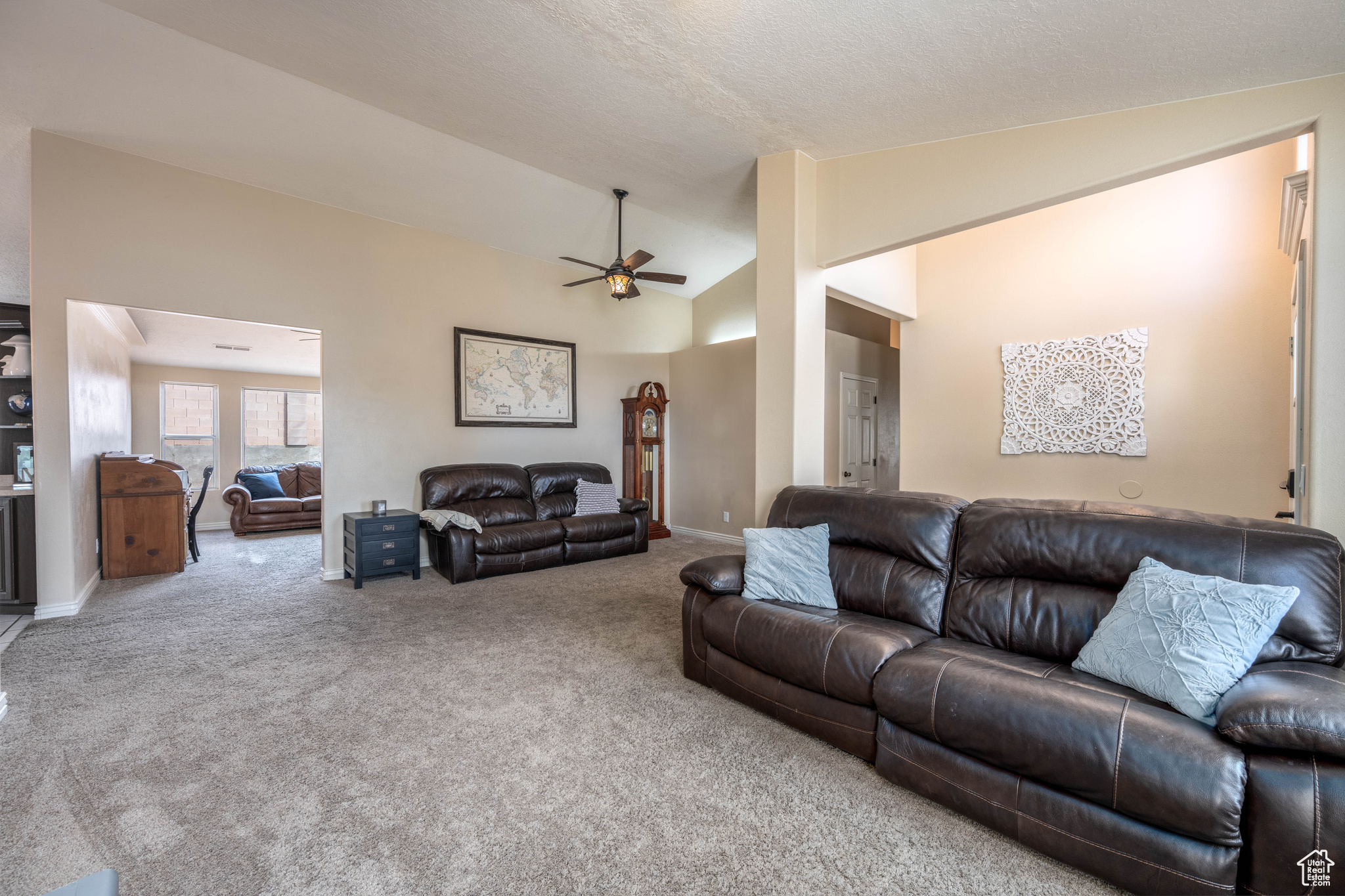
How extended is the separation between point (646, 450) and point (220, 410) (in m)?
6.14

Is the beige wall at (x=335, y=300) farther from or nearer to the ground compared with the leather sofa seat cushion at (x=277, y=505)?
farther from the ground

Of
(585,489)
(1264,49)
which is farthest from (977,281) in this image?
(585,489)

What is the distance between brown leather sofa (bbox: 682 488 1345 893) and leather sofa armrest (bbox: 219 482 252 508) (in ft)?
22.8

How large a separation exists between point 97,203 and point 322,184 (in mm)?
1388

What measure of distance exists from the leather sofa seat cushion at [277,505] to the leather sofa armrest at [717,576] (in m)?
6.76

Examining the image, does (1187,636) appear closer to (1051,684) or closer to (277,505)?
(1051,684)

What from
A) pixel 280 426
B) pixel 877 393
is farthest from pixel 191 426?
pixel 877 393

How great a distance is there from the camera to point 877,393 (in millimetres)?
6344

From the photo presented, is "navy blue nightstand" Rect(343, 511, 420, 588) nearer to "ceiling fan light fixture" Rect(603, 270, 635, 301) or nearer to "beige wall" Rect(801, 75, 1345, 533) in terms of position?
"ceiling fan light fixture" Rect(603, 270, 635, 301)

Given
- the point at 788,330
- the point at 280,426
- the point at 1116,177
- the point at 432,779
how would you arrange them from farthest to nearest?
the point at 280,426 < the point at 788,330 < the point at 1116,177 < the point at 432,779

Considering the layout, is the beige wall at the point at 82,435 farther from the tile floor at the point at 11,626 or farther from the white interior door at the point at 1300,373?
the white interior door at the point at 1300,373

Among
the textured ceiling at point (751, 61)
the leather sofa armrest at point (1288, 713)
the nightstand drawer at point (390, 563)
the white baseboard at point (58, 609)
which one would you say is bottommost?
the white baseboard at point (58, 609)

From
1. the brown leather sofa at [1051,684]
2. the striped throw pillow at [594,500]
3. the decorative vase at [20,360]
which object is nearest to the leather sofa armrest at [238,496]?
the decorative vase at [20,360]

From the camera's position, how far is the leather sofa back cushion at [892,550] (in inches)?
96.6
